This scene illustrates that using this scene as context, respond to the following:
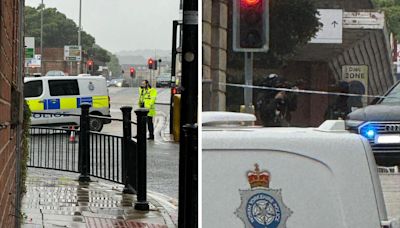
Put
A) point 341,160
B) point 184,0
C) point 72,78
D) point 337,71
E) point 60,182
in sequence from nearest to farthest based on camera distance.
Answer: point 341,160, point 337,71, point 184,0, point 60,182, point 72,78

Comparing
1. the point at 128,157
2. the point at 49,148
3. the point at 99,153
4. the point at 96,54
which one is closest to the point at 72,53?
the point at 96,54

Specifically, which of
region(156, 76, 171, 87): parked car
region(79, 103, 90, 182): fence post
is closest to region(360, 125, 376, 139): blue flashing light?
region(79, 103, 90, 182): fence post

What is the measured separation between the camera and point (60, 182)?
329 inches

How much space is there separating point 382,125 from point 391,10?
0.31 meters

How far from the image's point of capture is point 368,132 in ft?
6.11

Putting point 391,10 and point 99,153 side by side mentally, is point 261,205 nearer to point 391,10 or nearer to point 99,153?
point 391,10

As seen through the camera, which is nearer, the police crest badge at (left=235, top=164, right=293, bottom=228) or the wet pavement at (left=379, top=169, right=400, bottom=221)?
the police crest badge at (left=235, top=164, right=293, bottom=228)

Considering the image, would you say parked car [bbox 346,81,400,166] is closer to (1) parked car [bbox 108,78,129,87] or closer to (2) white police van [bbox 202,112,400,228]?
(2) white police van [bbox 202,112,400,228]

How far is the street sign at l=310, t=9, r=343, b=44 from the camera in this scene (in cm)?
189

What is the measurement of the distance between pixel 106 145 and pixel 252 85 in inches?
276

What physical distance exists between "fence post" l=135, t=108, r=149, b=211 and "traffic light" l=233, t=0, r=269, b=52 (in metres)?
4.77

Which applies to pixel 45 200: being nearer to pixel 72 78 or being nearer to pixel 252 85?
pixel 252 85

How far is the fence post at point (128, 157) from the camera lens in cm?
746

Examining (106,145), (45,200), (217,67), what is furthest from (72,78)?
(217,67)
